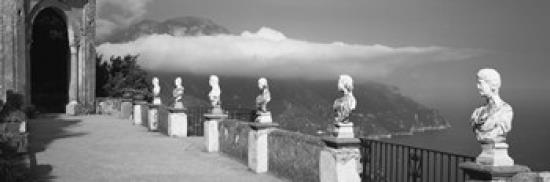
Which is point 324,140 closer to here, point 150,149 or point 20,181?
point 20,181

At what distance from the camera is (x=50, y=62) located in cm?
3114

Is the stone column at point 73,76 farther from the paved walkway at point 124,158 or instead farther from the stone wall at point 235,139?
the stone wall at point 235,139

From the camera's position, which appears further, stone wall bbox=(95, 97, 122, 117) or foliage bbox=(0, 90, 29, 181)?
stone wall bbox=(95, 97, 122, 117)

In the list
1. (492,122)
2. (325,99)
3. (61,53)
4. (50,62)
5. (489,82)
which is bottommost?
(325,99)

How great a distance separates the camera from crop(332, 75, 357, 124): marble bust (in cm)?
872

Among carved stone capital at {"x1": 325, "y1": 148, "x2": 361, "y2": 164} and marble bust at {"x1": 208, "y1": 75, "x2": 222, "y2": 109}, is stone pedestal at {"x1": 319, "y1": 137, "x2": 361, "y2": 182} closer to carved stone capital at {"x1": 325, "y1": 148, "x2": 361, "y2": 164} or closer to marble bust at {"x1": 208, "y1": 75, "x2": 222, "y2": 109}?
carved stone capital at {"x1": 325, "y1": 148, "x2": 361, "y2": 164}

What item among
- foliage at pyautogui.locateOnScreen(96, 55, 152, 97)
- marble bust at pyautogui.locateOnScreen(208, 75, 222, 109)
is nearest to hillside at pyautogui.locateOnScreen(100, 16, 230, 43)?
foliage at pyautogui.locateOnScreen(96, 55, 152, 97)

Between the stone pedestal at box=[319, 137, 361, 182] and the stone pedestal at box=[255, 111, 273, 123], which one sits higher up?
the stone pedestal at box=[255, 111, 273, 123]

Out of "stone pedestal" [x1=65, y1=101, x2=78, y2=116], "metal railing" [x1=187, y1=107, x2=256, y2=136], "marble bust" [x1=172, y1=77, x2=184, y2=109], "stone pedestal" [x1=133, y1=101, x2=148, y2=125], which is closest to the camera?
"marble bust" [x1=172, y1=77, x2=184, y2=109]

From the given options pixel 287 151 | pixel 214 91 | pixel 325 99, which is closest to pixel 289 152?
pixel 287 151

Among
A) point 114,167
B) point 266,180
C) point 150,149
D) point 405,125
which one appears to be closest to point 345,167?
point 266,180

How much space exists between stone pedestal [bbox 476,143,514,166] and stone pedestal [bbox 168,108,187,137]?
14.3 m

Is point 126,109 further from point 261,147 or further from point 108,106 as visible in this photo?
point 261,147

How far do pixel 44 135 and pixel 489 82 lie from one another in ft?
54.7
